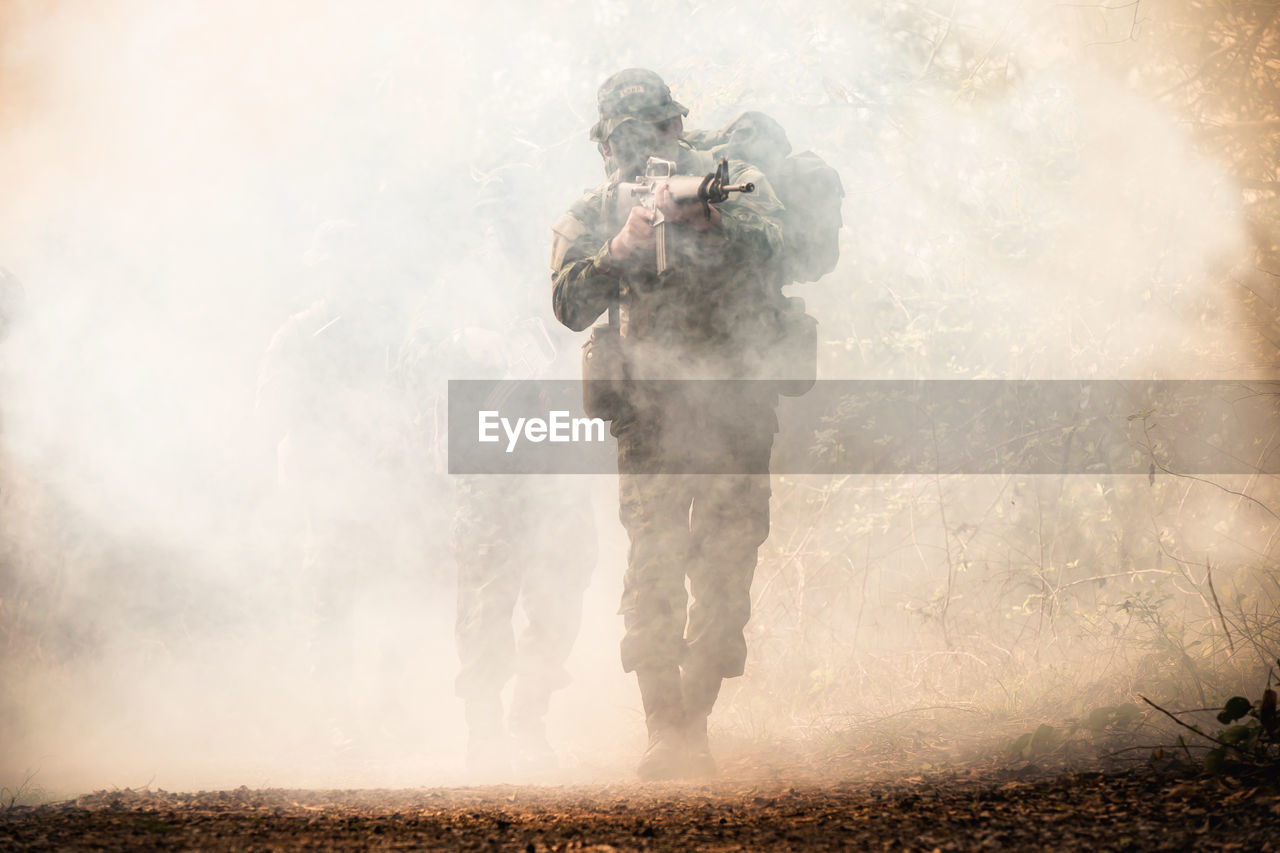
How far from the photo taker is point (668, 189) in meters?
3.23

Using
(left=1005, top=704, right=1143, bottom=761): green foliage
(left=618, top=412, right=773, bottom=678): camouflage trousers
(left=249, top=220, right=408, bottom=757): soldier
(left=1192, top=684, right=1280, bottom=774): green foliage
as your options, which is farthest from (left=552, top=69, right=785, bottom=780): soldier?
(left=249, top=220, right=408, bottom=757): soldier

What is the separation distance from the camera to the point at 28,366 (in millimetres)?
6348

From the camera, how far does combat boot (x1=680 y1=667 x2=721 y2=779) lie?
347 cm

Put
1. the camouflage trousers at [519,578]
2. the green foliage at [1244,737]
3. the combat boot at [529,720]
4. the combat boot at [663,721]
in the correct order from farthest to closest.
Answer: the camouflage trousers at [519,578] < the combat boot at [529,720] < the combat boot at [663,721] < the green foliage at [1244,737]

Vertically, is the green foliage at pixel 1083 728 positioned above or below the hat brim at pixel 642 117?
below

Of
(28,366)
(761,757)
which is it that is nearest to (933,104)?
(761,757)

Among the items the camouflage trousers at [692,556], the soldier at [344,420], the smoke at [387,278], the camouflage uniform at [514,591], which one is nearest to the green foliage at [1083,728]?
the camouflage trousers at [692,556]

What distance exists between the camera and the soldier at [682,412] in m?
3.47

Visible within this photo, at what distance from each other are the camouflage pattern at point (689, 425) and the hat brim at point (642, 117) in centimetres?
20

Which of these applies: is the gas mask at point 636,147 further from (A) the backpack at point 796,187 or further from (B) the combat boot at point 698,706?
(B) the combat boot at point 698,706

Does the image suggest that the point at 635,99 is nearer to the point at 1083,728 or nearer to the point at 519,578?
the point at 519,578

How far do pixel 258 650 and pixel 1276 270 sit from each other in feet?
19.5

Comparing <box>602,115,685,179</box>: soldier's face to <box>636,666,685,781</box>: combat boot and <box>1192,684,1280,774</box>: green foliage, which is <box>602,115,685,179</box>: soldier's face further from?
<box>1192,684,1280,774</box>: green foliage

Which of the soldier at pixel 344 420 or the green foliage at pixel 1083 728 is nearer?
the green foliage at pixel 1083 728
